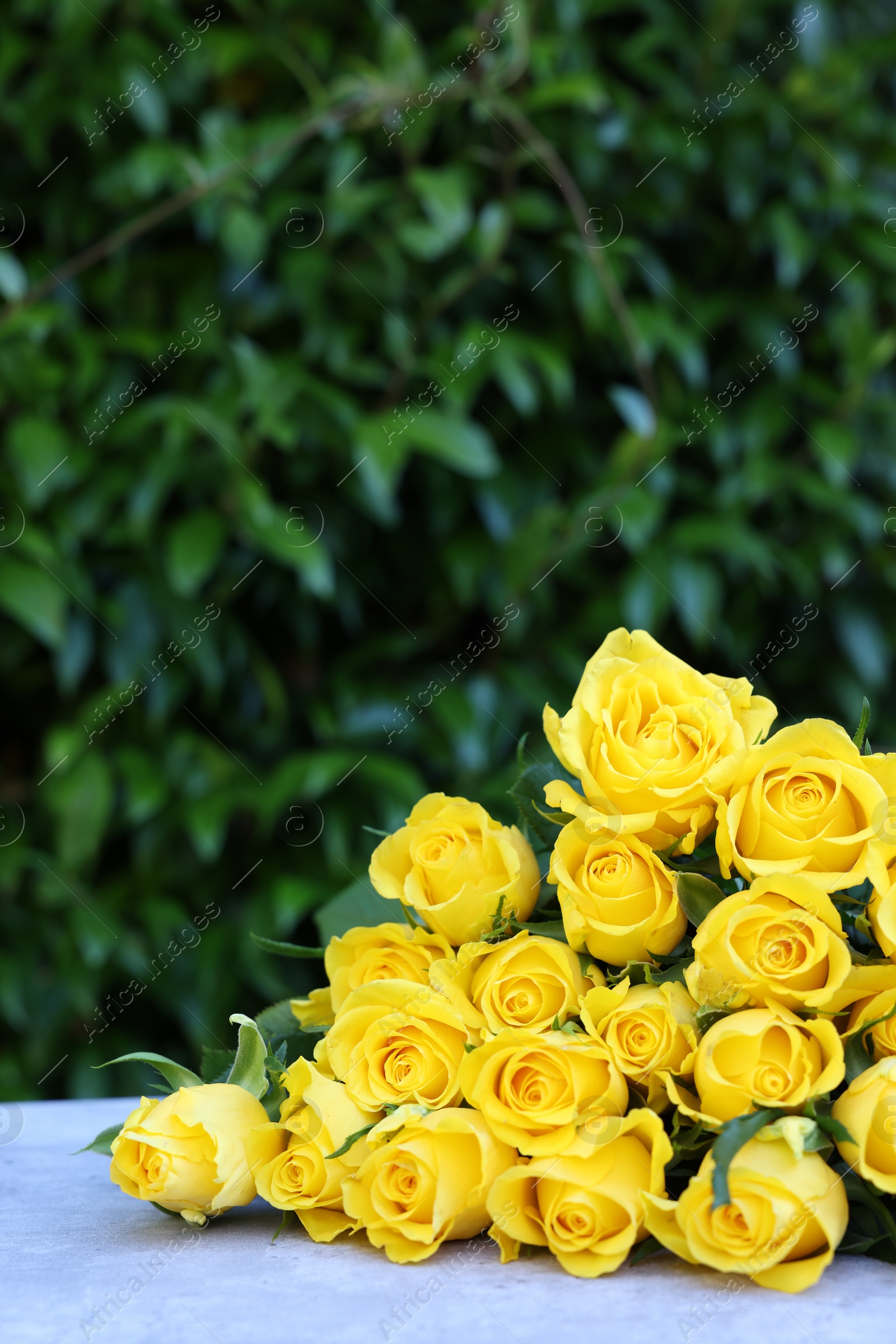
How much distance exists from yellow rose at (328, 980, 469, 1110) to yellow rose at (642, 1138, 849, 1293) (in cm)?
9

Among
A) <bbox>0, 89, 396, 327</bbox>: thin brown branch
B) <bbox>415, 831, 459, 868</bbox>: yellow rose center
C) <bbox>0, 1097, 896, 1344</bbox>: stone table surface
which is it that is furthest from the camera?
<bbox>0, 89, 396, 327</bbox>: thin brown branch

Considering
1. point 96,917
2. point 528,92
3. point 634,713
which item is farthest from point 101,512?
point 634,713

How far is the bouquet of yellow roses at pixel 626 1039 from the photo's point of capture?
0.39 metres

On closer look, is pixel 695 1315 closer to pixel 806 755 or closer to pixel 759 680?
pixel 806 755

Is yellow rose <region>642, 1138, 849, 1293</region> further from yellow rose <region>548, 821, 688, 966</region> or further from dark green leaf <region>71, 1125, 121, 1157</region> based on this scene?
dark green leaf <region>71, 1125, 121, 1157</region>

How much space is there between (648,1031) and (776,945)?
0.18 ft

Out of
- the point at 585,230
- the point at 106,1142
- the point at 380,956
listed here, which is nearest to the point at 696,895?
the point at 380,956

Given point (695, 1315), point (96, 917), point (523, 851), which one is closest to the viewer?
point (695, 1315)

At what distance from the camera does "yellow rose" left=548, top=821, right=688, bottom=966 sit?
42 centimetres

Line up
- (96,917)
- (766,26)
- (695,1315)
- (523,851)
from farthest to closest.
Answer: (766,26), (96,917), (523,851), (695,1315)

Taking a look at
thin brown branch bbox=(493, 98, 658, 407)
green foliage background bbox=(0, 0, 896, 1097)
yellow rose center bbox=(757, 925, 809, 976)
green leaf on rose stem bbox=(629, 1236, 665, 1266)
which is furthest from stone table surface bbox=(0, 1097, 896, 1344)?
thin brown branch bbox=(493, 98, 658, 407)

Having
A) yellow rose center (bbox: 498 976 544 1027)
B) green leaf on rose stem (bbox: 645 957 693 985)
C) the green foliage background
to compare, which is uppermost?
the green foliage background

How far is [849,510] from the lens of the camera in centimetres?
118

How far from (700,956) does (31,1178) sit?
0.36 metres
